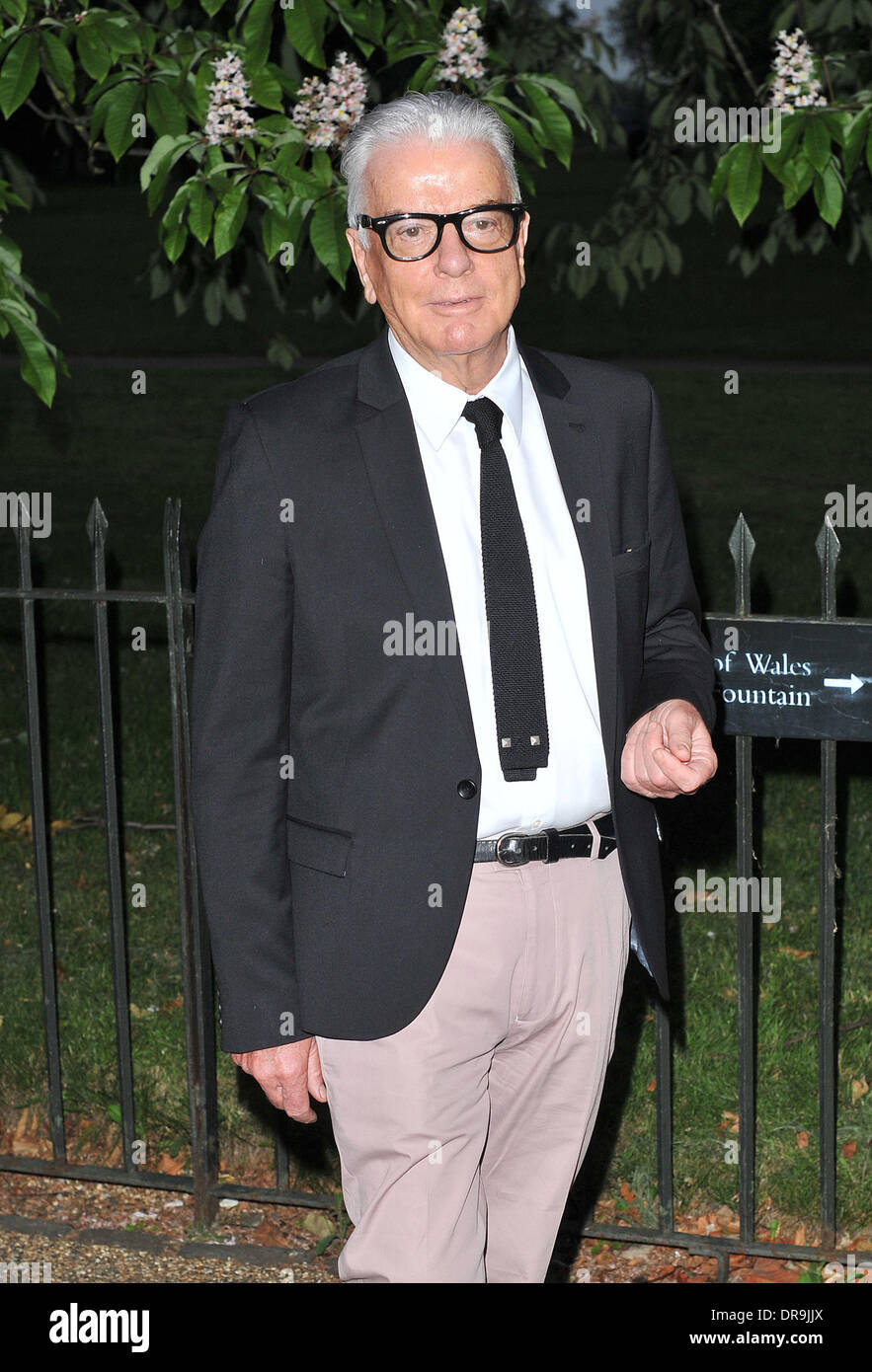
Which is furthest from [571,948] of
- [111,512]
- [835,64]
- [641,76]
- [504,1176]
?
[111,512]

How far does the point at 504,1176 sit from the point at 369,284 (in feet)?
5.12

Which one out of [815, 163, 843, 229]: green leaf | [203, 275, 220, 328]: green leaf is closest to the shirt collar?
[815, 163, 843, 229]: green leaf

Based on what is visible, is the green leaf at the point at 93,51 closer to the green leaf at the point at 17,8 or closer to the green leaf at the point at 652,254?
the green leaf at the point at 17,8

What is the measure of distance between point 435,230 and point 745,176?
176cm

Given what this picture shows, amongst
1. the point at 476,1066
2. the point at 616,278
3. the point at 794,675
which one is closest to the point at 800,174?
the point at 794,675

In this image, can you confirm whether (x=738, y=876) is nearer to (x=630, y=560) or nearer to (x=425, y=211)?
(x=630, y=560)

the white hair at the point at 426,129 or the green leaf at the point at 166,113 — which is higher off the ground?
the green leaf at the point at 166,113

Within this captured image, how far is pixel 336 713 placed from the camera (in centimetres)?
261

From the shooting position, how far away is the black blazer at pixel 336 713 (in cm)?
256

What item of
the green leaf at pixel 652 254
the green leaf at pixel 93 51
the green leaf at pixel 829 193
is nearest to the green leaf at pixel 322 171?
the green leaf at pixel 93 51

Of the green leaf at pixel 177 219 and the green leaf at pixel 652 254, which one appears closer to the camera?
the green leaf at pixel 177 219

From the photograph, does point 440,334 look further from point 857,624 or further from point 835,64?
point 835,64

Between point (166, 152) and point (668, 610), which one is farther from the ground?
point (166, 152)

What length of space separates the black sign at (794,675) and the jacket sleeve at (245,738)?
1198mm
